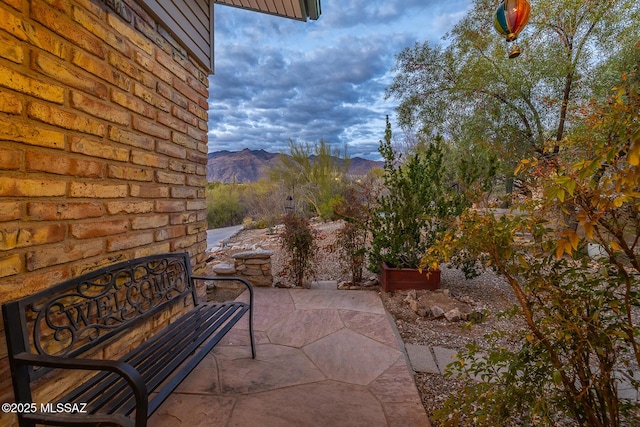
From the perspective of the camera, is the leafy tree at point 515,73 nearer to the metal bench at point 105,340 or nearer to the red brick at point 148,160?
the red brick at point 148,160

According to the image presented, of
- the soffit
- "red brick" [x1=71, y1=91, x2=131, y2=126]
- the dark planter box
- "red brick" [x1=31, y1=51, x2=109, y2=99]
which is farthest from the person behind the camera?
the dark planter box

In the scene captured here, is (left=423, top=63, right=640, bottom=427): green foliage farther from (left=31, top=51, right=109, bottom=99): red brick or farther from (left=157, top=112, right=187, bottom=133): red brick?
(left=157, top=112, right=187, bottom=133): red brick

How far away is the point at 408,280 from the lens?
3.00m

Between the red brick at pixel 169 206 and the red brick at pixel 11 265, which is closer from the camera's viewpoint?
A: the red brick at pixel 11 265

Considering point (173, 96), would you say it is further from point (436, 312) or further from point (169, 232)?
point (436, 312)

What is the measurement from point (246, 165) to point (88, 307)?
22229mm

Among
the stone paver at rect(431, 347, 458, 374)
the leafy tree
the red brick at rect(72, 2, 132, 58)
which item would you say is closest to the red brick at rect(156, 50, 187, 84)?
the red brick at rect(72, 2, 132, 58)

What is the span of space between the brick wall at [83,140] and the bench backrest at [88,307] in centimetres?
5

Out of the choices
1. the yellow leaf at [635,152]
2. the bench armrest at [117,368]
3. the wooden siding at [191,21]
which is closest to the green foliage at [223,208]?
the wooden siding at [191,21]

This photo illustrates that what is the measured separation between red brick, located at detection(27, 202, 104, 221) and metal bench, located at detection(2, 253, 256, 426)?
0.25 metres

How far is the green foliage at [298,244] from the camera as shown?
3.21 meters

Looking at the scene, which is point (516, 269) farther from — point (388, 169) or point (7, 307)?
point (388, 169)

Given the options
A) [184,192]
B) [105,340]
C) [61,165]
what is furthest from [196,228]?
[61,165]

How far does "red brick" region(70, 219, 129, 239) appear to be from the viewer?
1.17 m
